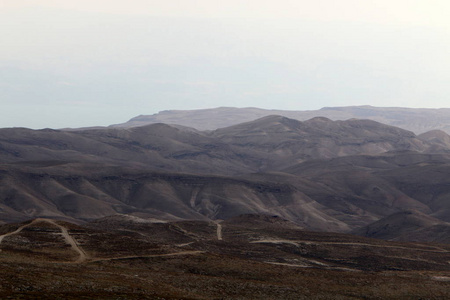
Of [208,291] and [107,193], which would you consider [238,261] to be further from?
[107,193]

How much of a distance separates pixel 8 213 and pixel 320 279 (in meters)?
102

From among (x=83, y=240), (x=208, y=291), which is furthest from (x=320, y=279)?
(x=83, y=240)

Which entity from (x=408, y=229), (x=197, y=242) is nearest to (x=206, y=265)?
(x=197, y=242)

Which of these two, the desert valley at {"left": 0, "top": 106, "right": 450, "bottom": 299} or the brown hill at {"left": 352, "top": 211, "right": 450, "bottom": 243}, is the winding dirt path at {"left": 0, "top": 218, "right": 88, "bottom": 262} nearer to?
the desert valley at {"left": 0, "top": 106, "right": 450, "bottom": 299}

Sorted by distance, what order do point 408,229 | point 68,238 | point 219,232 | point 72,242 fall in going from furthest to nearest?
point 408,229 < point 219,232 < point 68,238 < point 72,242

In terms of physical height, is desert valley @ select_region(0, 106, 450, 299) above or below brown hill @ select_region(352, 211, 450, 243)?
above

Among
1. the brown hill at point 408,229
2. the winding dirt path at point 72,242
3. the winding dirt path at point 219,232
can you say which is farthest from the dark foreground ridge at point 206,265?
the brown hill at point 408,229

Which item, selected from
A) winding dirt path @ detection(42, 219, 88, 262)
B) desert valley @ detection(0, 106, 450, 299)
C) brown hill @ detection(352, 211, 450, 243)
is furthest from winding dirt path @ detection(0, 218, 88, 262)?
brown hill @ detection(352, 211, 450, 243)

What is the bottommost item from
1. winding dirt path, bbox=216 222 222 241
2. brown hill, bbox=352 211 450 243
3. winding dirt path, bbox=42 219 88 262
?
brown hill, bbox=352 211 450 243

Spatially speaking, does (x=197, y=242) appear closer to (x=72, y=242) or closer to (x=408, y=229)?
(x=72, y=242)

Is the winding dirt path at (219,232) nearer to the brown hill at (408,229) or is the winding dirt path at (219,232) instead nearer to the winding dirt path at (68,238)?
the winding dirt path at (68,238)

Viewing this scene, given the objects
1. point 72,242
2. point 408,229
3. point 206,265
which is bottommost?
point 408,229

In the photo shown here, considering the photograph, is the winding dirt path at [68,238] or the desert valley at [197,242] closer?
the desert valley at [197,242]

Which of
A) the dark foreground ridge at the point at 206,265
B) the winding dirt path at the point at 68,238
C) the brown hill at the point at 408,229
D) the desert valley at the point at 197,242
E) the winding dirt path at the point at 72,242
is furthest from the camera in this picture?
the brown hill at the point at 408,229
